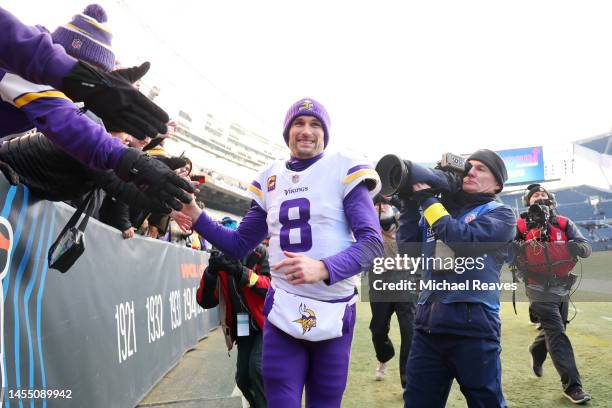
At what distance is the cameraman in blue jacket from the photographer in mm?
2455

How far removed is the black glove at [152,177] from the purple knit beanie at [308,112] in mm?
964

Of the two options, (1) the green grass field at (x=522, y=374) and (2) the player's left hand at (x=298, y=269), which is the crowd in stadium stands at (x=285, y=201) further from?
(1) the green grass field at (x=522, y=374)

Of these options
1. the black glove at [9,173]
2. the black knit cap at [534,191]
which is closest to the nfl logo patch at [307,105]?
the black glove at [9,173]

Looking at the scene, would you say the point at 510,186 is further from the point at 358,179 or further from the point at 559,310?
the point at 358,179

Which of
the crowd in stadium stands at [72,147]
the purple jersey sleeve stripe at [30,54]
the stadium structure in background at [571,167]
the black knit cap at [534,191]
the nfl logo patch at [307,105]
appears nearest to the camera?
the purple jersey sleeve stripe at [30,54]

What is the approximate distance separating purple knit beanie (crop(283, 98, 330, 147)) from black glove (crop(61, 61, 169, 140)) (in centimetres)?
90

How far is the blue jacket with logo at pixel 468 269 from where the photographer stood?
8.32 ft

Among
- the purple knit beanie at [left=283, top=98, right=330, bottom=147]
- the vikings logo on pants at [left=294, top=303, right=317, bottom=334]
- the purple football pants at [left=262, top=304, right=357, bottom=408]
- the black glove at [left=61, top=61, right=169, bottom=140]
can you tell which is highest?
the purple knit beanie at [left=283, top=98, right=330, bottom=147]

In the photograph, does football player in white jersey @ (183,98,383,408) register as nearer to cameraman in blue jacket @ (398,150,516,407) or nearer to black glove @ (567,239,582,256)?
cameraman in blue jacket @ (398,150,516,407)

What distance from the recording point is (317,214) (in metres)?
2.15

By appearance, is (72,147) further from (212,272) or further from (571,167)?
(571,167)

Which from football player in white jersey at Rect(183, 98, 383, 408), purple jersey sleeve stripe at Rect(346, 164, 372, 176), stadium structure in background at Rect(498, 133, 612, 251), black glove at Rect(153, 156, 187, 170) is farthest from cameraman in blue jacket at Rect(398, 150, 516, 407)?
stadium structure in background at Rect(498, 133, 612, 251)

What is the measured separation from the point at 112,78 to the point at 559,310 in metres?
4.92

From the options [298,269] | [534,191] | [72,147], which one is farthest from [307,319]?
[534,191]
